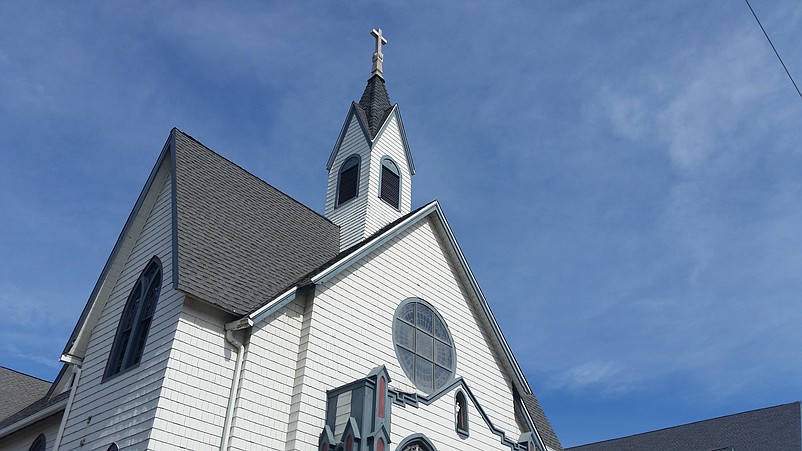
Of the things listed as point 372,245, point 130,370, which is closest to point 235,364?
point 130,370

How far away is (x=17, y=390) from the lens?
23.6 m

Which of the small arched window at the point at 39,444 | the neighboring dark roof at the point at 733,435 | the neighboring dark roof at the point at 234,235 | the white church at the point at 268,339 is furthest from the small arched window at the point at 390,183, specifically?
the neighboring dark roof at the point at 733,435

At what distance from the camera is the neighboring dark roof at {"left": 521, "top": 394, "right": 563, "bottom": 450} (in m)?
19.6

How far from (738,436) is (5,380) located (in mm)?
31315

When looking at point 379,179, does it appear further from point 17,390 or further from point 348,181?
point 17,390

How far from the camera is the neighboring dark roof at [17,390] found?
22016mm

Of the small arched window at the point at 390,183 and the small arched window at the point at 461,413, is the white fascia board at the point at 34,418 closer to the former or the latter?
the small arched window at the point at 461,413

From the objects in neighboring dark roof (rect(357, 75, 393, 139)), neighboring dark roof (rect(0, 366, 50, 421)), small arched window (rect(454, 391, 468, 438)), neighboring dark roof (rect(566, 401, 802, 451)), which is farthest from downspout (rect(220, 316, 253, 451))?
neighboring dark roof (rect(566, 401, 802, 451))

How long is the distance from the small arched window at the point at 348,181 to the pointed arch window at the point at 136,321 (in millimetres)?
9230

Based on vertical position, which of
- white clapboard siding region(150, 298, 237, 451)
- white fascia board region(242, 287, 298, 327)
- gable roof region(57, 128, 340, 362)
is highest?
gable roof region(57, 128, 340, 362)

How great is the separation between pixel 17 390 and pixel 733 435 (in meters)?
30.6

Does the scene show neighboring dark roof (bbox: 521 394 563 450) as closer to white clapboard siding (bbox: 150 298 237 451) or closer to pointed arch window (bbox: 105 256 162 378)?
white clapboard siding (bbox: 150 298 237 451)

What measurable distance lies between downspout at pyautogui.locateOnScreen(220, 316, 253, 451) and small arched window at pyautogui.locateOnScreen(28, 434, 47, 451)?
694 centimetres

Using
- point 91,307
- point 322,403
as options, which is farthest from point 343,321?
point 91,307
